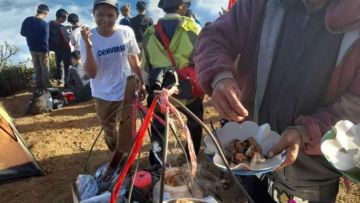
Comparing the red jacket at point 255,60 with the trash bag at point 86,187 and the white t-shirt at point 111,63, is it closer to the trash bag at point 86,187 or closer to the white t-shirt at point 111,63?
the trash bag at point 86,187

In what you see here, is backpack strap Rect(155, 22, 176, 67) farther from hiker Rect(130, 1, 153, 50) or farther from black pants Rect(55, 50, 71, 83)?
black pants Rect(55, 50, 71, 83)

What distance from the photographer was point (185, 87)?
3410mm

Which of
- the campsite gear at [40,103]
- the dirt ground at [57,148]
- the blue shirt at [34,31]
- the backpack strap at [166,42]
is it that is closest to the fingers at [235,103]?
the backpack strap at [166,42]

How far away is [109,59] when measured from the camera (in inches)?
145

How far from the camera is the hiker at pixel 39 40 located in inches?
289

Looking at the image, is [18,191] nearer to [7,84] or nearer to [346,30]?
[346,30]

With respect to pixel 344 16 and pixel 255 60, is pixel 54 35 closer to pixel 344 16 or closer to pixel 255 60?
pixel 255 60

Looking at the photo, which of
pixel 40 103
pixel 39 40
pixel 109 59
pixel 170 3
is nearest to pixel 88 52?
pixel 109 59

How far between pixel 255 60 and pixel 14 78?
25.7 feet

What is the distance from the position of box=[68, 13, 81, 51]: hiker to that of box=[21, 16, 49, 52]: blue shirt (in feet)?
3.65

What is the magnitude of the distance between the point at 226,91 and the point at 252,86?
26cm

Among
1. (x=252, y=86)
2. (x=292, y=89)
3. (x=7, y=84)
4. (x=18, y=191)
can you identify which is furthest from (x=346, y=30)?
(x=7, y=84)

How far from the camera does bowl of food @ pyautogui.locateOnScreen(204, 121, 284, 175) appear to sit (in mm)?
1397

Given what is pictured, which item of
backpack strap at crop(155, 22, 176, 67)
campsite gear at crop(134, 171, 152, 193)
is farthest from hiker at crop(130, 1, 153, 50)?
campsite gear at crop(134, 171, 152, 193)
